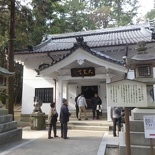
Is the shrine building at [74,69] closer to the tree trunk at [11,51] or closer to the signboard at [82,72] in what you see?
the signboard at [82,72]

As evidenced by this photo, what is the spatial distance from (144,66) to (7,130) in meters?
6.13

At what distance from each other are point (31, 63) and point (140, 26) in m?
11.7

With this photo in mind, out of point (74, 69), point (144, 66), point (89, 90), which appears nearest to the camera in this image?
point (144, 66)

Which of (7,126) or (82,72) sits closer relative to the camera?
(7,126)

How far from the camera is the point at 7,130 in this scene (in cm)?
795

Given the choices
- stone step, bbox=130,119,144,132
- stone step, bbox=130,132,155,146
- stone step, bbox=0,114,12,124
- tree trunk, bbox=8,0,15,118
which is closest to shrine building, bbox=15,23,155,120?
tree trunk, bbox=8,0,15,118

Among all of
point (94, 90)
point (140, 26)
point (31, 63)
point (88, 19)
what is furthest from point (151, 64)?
point (88, 19)

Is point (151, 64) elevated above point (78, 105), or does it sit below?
above

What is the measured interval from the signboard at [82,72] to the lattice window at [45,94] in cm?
306

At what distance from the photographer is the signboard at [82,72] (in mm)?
12492

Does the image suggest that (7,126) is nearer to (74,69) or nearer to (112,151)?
(112,151)

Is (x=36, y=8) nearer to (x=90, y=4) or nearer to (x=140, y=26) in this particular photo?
(x=140, y=26)

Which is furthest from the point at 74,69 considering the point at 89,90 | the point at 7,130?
the point at 7,130

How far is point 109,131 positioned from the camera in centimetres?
1064
